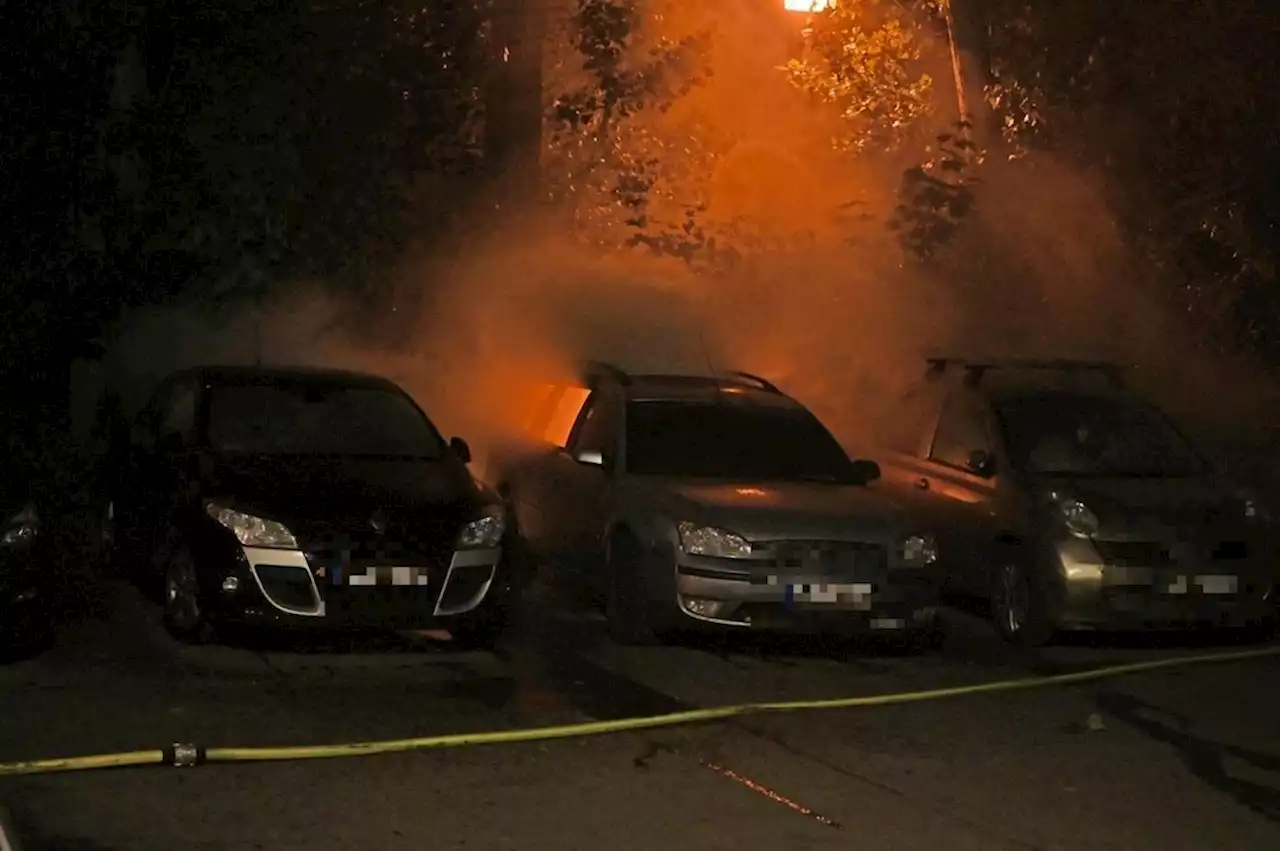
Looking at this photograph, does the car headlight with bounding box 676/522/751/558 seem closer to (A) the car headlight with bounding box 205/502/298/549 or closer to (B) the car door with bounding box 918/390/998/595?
(B) the car door with bounding box 918/390/998/595

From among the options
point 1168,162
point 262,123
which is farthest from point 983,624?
point 262,123

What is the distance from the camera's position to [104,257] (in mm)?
12203

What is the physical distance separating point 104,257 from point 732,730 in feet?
21.2

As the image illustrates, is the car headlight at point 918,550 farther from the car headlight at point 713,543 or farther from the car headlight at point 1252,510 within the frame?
the car headlight at point 1252,510

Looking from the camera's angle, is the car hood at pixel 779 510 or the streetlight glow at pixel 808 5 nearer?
the car hood at pixel 779 510

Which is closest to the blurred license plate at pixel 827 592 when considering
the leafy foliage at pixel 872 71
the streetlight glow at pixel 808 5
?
the streetlight glow at pixel 808 5

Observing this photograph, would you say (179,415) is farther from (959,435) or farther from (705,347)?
(705,347)

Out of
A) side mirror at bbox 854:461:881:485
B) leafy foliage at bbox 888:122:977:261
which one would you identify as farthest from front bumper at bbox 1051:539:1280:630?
leafy foliage at bbox 888:122:977:261

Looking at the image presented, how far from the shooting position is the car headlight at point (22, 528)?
8.69m

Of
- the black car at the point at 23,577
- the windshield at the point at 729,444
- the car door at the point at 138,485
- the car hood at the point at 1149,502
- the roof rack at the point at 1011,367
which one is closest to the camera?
the black car at the point at 23,577

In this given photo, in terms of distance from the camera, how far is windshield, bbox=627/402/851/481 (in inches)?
412

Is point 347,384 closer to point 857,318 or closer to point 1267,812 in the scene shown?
point 1267,812

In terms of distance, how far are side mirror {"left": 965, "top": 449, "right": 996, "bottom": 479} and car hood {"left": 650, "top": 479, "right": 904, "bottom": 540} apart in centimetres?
94

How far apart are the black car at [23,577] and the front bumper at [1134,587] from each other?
5421 millimetres
